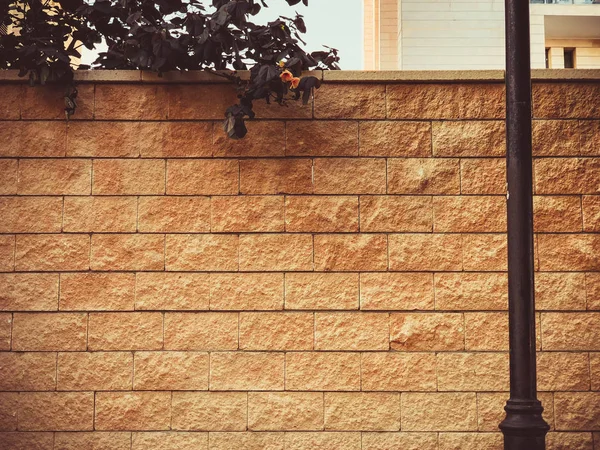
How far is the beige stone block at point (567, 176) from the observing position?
17.7 feet

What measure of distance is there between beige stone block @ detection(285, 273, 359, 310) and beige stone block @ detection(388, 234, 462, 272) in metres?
0.36

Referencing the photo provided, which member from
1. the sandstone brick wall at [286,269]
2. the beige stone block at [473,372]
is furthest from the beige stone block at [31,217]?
the beige stone block at [473,372]

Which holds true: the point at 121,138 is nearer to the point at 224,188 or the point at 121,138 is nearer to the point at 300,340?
the point at 224,188

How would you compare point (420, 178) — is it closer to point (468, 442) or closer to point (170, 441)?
point (468, 442)

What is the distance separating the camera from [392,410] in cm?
525

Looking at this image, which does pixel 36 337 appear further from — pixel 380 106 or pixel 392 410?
pixel 380 106

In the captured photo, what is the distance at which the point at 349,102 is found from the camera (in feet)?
17.9

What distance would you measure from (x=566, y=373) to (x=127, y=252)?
3433 mm

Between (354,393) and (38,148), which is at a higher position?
(38,148)

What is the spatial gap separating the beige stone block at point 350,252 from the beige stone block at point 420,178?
422mm

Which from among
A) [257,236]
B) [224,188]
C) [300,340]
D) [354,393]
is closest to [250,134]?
[224,188]

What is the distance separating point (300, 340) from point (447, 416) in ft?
4.03

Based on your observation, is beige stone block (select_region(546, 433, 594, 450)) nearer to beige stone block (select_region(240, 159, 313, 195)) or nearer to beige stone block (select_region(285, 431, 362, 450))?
beige stone block (select_region(285, 431, 362, 450))

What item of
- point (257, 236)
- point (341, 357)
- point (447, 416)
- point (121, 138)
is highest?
point (121, 138)
